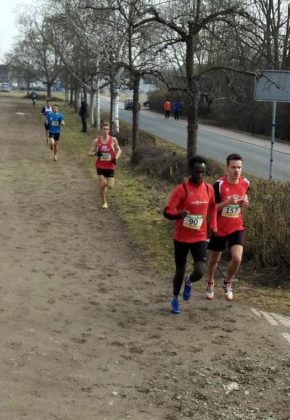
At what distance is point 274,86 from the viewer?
12.2 metres

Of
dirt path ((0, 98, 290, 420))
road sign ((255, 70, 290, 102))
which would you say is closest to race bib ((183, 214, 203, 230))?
dirt path ((0, 98, 290, 420))

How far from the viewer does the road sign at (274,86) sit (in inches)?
475

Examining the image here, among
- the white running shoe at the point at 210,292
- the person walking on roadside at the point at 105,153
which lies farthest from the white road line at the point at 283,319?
the person walking on roadside at the point at 105,153

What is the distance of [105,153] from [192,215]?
5.79 meters

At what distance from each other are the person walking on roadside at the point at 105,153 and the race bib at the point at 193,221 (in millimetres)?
5554

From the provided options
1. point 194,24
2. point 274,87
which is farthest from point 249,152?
point 194,24

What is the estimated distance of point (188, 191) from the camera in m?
5.70

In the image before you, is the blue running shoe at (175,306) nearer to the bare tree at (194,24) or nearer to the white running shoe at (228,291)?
the white running shoe at (228,291)

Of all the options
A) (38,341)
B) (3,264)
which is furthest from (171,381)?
(3,264)

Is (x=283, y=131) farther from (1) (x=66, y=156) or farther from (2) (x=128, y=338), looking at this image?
(2) (x=128, y=338)

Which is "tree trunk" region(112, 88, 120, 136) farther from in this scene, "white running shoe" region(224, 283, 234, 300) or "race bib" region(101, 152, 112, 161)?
"white running shoe" region(224, 283, 234, 300)

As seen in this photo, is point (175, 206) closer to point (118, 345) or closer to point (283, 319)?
point (118, 345)

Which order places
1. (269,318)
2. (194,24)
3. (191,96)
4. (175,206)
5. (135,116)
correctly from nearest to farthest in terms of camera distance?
(175,206) → (269,318) → (194,24) → (191,96) → (135,116)

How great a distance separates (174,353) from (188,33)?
9.64 meters
